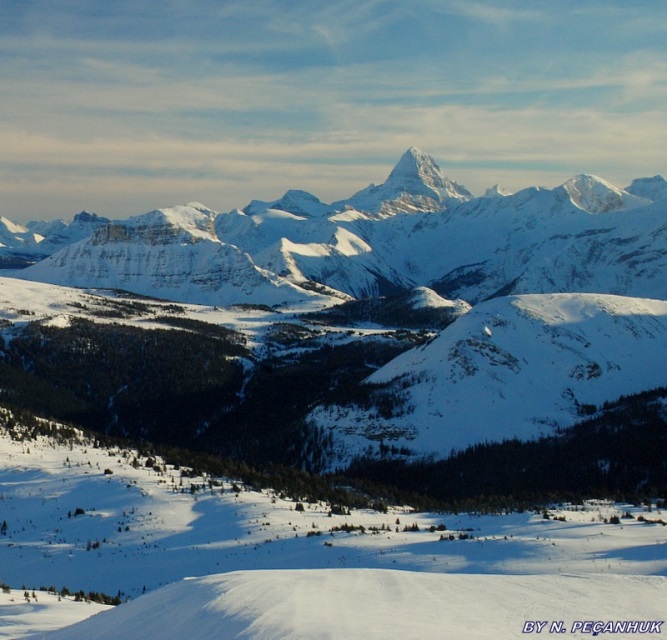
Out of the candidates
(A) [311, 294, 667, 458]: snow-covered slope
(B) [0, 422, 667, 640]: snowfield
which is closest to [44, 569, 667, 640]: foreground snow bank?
(B) [0, 422, 667, 640]: snowfield

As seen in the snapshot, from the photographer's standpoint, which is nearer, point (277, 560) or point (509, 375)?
point (277, 560)

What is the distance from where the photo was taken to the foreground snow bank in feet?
52.3

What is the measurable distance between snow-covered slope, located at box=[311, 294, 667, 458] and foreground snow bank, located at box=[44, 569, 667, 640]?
68091 millimetres

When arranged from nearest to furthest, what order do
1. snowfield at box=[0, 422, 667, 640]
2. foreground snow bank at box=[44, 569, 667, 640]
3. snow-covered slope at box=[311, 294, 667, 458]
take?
1. foreground snow bank at box=[44, 569, 667, 640]
2. snowfield at box=[0, 422, 667, 640]
3. snow-covered slope at box=[311, 294, 667, 458]

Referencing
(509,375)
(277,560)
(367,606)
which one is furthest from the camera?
(509,375)

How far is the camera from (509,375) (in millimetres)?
103312

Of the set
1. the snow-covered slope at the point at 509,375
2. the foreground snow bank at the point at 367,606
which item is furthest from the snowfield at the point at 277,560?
the snow-covered slope at the point at 509,375

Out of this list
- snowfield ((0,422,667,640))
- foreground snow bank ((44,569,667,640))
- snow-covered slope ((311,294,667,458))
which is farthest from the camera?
snow-covered slope ((311,294,667,458))

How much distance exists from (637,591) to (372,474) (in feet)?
208

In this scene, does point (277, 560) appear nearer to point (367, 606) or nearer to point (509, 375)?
point (367, 606)

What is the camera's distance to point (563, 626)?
1683cm

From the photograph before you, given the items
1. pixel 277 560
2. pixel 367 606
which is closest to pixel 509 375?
pixel 277 560

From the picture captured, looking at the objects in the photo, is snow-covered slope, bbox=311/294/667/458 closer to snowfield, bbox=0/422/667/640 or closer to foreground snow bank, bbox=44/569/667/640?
snowfield, bbox=0/422/667/640

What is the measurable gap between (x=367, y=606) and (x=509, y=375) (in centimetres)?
8843
